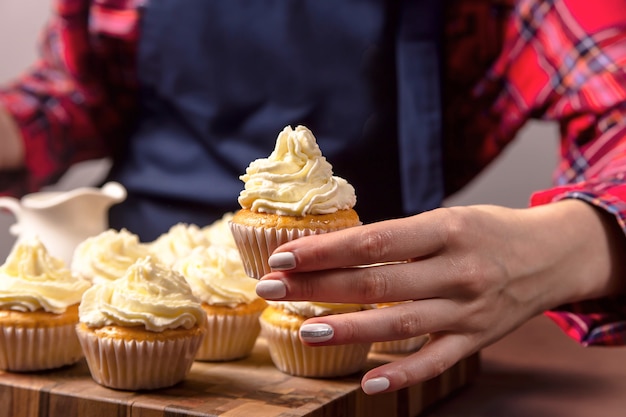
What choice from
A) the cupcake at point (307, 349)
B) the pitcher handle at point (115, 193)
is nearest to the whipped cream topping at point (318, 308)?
the cupcake at point (307, 349)

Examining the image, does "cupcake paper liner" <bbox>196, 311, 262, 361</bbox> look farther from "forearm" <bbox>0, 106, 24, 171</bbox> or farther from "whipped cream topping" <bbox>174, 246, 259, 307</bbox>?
"forearm" <bbox>0, 106, 24, 171</bbox>

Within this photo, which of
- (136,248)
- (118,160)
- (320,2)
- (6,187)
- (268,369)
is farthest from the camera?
(118,160)

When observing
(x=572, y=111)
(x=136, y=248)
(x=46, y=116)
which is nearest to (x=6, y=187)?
(x=46, y=116)

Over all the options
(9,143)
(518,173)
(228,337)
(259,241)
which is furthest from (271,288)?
(518,173)

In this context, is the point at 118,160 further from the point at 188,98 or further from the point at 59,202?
the point at 59,202

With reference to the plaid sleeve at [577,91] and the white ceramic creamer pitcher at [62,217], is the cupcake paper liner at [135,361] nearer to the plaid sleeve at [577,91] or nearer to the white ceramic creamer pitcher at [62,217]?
the white ceramic creamer pitcher at [62,217]

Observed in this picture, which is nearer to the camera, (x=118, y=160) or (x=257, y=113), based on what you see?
(x=257, y=113)

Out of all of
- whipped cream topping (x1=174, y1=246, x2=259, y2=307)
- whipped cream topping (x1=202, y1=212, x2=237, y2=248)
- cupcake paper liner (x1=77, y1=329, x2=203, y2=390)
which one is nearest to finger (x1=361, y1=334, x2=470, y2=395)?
cupcake paper liner (x1=77, y1=329, x2=203, y2=390)
